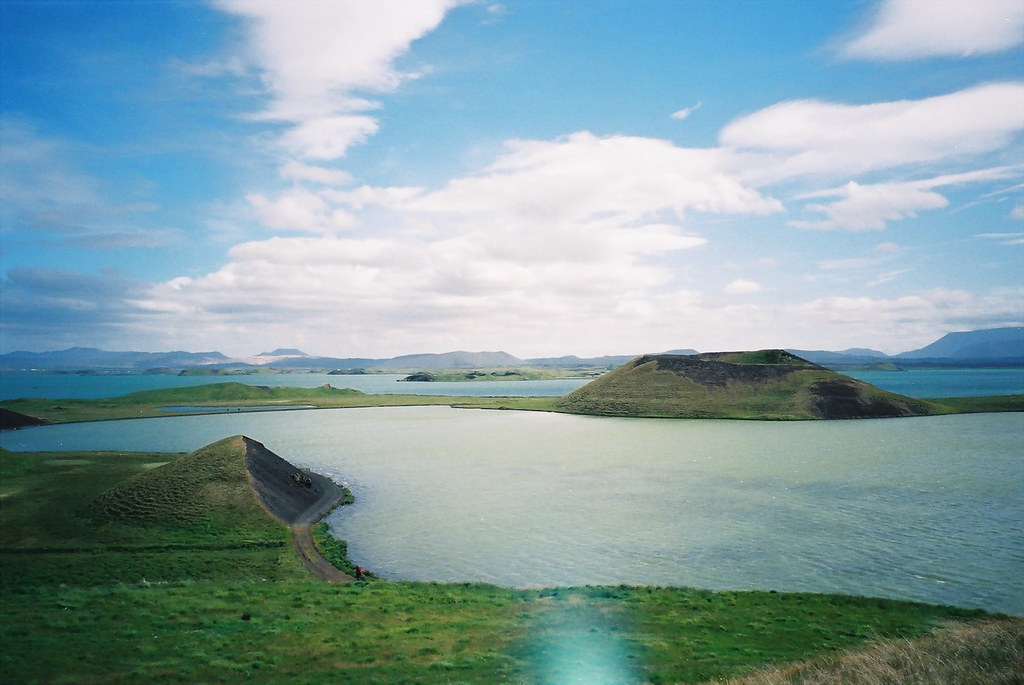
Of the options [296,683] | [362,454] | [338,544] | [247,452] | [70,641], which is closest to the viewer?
[296,683]

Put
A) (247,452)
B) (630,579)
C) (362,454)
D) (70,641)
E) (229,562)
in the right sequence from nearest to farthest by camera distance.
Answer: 1. (70,641)
2. (630,579)
3. (229,562)
4. (247,452)
5. (362,454)

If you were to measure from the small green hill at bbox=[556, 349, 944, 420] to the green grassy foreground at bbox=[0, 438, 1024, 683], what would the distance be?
112 m

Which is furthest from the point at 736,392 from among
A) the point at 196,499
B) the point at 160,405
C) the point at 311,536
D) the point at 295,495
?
the point at 160,405

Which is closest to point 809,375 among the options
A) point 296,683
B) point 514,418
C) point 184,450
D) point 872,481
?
point 514,418

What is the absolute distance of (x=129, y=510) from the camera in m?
43.8

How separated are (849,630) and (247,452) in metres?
50.2

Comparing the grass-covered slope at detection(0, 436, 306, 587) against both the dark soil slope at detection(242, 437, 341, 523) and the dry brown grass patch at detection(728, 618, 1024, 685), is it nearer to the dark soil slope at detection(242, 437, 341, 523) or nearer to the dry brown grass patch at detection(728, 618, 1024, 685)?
the dark soil slope at detection(242, 437, 341, 523)

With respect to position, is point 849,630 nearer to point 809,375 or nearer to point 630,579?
point 630,579

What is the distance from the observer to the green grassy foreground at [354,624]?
65.5ft

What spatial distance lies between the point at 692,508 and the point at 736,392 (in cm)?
10298

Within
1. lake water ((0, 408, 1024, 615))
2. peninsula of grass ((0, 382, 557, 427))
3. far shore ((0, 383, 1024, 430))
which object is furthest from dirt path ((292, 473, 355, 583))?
peninsula of grass ((0, 382, 557, 427))

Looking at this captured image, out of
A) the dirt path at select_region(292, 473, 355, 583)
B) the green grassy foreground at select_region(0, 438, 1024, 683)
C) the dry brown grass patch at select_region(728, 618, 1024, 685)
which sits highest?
the dry brown grass patch at select_region(728, 618, 1024, 685)

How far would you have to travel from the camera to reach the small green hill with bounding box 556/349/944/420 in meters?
131

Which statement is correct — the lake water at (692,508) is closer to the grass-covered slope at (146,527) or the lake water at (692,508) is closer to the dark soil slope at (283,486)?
the dark soil slope at (283,486)
